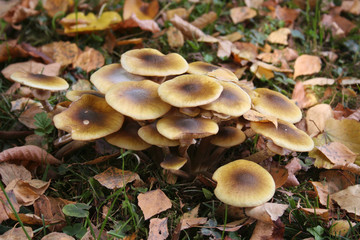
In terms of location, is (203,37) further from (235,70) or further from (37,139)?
(37,139)

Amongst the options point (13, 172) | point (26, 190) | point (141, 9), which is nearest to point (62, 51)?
point (141, 9)

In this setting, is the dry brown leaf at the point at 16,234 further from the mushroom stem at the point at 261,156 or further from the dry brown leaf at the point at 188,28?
the dry brown leaf at the point at 188,28

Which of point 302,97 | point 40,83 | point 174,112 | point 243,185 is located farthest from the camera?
point 302,97

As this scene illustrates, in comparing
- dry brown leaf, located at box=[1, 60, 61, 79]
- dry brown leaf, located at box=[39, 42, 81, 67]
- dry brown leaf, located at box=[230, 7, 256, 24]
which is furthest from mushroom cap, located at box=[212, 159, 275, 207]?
A: dry brown leaf, located at box=[230, 7, 256, 24]

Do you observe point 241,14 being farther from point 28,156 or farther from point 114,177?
point 28,156

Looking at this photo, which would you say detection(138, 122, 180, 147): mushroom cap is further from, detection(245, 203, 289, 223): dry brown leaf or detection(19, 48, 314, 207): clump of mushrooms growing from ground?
detection(245, 203, 289, 223): dry brown leaf

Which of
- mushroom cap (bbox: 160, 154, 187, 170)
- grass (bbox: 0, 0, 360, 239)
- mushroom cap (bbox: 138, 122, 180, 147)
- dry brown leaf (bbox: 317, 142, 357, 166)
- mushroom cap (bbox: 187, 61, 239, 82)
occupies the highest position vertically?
mushroom cap (bbox: 187, 61, 239, 82)

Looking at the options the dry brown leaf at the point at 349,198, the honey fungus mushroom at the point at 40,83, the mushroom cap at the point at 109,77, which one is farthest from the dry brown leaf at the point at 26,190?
the dry brown leaf at the point at 349,198
